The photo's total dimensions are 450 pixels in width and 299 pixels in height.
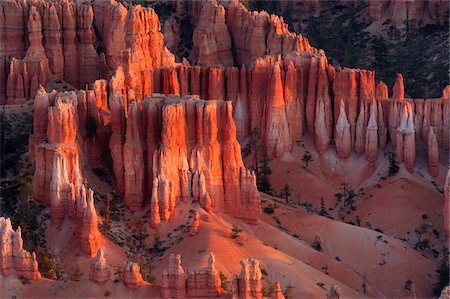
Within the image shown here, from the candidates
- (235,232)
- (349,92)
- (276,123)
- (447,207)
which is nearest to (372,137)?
(349,92)

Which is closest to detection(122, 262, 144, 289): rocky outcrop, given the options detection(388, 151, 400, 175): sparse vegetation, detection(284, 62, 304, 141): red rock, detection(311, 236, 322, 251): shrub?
detection(311, 236, 322, 251): shrub

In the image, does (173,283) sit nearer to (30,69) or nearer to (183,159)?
(183,159)

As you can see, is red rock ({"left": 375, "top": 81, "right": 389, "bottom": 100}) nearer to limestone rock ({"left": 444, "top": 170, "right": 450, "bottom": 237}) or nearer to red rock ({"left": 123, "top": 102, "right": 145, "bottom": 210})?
limestone rock ({"left": 444, "top": 170, "right": 450, "bottom": 237})

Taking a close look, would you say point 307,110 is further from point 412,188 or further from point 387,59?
point 387,59

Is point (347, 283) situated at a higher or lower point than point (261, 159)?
lower

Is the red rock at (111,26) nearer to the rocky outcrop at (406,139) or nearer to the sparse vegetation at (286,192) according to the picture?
the sparse vegetation at (286,192)

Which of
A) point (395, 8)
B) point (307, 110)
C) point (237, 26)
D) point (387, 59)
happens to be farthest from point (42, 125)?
point (395, 8)

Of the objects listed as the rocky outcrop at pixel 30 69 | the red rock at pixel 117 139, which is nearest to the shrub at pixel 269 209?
the red rock at pixel 117 139
